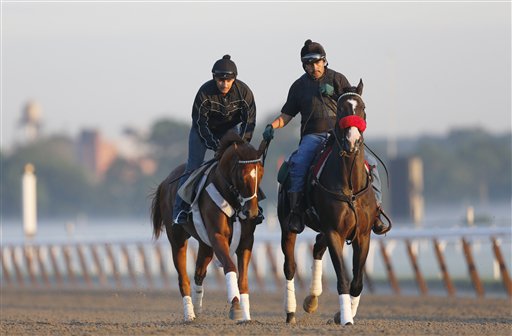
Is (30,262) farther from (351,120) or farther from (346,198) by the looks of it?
(351,120)

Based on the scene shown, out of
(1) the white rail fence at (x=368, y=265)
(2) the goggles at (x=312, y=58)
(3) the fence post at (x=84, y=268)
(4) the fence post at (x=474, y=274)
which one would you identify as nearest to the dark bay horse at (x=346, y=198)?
(2) the goggles at (x=312, y=58)

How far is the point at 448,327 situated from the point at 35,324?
3.92m

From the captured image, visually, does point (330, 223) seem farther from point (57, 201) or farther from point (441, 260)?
point (57, 201)

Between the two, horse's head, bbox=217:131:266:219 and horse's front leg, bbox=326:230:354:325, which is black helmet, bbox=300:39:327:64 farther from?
horse's front leg, bbox=326:230:354:325

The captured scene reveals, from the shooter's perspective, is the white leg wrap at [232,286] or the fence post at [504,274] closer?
the white leg wrap at [232,286]

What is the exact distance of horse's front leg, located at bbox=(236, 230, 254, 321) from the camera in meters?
14.0

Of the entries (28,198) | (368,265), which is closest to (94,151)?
(28,198)

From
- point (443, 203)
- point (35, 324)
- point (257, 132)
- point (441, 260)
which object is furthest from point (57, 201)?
point (35, 324)

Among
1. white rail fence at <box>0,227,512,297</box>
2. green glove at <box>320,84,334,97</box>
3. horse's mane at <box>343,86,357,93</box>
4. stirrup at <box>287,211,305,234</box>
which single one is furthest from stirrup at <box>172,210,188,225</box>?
white rail fence at <box>0,227,512,297</box>

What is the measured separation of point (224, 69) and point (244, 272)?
192cm

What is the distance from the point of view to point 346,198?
13930mm

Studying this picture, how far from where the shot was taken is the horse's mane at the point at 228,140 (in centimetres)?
1417

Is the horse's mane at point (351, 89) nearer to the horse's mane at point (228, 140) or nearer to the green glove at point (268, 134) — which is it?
the green glove at point (268, 134)

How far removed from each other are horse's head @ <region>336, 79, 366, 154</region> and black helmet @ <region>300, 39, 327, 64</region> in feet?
3.36
